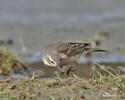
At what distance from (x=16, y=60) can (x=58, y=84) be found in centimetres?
378

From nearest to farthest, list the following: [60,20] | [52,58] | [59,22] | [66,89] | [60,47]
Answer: [66,89] → [52,58] → [60,47] → [59,22] → [60,20]

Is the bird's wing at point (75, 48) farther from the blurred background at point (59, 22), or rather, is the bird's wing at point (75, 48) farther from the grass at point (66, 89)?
the blurred background at point (59, 22)

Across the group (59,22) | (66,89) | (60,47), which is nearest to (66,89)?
(66,89)

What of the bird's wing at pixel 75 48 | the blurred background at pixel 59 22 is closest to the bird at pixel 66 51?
the bird's wing at pixel 75 48

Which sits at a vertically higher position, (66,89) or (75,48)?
(75,48)

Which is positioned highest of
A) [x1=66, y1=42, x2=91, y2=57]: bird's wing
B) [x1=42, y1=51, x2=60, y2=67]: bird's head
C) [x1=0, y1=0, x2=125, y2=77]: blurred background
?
[x1=0, y1=0, x2=125, y2=77]: blurred background

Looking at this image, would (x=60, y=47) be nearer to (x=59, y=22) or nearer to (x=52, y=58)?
(x=52, y=58)

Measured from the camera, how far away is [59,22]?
1498cm

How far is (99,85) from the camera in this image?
6.47 m

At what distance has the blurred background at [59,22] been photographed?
13117mm

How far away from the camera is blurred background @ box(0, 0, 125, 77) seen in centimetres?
1312

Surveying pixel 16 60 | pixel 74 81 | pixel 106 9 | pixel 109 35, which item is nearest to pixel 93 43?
pixel 109 35

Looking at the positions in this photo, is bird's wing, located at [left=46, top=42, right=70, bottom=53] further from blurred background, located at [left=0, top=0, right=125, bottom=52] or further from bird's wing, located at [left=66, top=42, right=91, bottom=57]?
blurred background, located at [left=0, top=0, right=125, bottom=52]

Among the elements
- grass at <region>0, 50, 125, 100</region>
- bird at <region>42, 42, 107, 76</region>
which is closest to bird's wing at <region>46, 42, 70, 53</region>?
bird at <region>42, 42, 107, 76</region>
